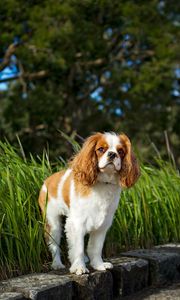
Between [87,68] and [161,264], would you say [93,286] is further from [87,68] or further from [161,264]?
[87,68]

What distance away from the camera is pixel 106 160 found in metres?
3.62

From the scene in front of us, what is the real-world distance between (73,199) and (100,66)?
16.1 metres

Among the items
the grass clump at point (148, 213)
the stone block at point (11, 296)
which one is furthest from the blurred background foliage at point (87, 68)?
the stone block at point (11, 296)

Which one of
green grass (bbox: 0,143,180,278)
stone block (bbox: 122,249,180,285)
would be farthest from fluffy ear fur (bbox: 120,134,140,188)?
stone block (bbox: 122,249,180,285)

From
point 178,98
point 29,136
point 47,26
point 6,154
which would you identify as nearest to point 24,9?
point 47,26

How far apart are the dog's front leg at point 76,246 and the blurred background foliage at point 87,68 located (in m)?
12.0

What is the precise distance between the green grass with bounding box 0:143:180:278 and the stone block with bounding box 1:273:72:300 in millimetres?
286

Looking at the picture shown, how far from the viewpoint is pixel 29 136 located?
2009 centimetres

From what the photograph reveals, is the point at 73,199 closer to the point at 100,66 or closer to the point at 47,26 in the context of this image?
the point at 47,26

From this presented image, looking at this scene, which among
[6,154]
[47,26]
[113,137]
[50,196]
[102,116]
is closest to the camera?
[113,137]

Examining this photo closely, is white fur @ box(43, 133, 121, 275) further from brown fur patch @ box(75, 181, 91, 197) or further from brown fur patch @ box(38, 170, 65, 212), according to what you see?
brown fur patch @ box(38, 170, 65, 212)

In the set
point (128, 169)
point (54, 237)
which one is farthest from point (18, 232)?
point (128, 169)

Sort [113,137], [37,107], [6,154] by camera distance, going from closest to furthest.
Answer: [113,137]
[6,154]
[37,107]

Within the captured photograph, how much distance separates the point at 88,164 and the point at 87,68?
16060 millimetres
